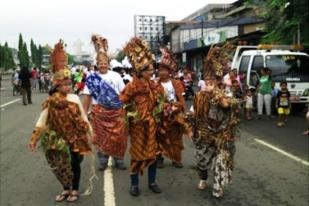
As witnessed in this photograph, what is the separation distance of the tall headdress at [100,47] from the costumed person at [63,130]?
1.66 meters

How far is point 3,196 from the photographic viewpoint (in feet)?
24.1

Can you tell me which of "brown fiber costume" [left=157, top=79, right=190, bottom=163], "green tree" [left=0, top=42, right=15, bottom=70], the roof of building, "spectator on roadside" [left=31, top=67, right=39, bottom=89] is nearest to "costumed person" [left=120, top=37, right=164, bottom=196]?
"brown fiber costume" [left=157, top=79, right=190, bottom=163]

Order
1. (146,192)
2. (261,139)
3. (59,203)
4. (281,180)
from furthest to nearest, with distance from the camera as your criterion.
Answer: (261,139), (281,180), (146,192), (59,203)

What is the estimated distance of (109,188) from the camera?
7.64m

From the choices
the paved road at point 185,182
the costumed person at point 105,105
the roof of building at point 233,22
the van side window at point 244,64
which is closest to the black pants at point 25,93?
the van side window at point 244,64

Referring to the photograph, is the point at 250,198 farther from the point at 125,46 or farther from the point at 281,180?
the point at 125,46

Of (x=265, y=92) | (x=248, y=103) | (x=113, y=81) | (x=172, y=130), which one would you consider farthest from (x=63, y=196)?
(x=265, y=92)

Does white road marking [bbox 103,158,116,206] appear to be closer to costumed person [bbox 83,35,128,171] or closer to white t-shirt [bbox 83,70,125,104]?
costumed person [bbox 83,35,128,171]

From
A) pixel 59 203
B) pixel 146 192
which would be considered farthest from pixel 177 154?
pixel 59 203

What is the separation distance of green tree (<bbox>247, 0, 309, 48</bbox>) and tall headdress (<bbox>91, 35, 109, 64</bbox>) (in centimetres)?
871

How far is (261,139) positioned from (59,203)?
6507 mm

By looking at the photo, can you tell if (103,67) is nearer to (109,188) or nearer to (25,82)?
(109,188)

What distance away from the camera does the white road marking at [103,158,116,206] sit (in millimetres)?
6953

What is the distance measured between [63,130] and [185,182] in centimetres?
207
